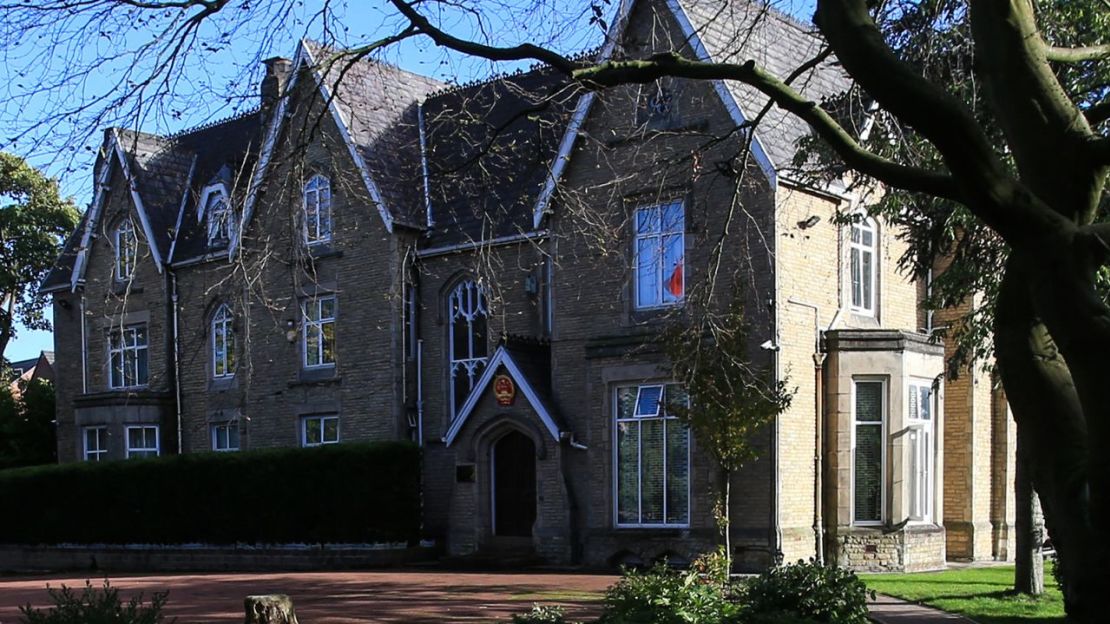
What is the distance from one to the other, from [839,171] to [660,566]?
22.1 feet

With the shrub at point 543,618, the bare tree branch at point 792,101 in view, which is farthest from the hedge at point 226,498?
the bare tree branch at point 792,101

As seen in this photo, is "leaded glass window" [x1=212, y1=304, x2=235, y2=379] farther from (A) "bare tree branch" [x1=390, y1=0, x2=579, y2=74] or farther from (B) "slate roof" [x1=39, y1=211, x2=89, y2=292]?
(A) "bare tree branch" [x1=390, y1=0, x2=579, y2=74]

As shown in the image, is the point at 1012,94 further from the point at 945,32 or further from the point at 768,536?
the point at 768,536

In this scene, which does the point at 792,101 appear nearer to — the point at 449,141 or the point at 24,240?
the point at 449,141

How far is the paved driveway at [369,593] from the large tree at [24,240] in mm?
19414

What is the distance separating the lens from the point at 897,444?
23156 mm

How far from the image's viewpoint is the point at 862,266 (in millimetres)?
24641

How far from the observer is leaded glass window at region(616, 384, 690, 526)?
23062mm

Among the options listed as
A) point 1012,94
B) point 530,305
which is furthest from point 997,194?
point 530,305

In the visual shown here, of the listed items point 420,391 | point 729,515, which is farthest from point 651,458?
point 420,391

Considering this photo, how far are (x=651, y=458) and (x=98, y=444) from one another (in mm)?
19643

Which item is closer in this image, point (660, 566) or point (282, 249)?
point (660, 566)

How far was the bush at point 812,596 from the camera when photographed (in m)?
12.3

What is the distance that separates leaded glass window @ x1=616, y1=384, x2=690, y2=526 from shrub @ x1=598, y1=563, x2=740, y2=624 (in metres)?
10.5
